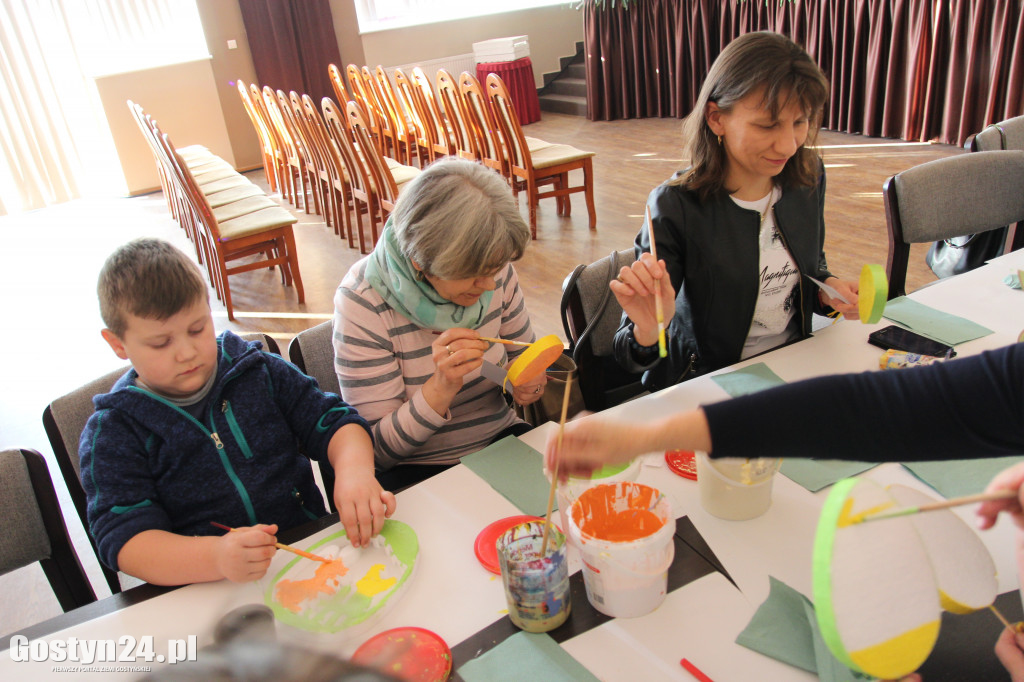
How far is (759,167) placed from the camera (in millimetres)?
1628

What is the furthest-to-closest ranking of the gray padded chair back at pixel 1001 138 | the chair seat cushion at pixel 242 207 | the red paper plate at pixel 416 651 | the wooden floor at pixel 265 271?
1. the chair seat cushion at pixel 242 207
2. the wooden floor at pixel 265 271
3. the gray padded chair back at pixel 1001 138
4. the red paper plate at pixel 416 651

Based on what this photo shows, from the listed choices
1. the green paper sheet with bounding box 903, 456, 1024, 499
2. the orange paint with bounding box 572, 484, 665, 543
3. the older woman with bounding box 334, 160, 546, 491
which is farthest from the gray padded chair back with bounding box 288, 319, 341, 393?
the green paper sheet with bounding box 903, 456, 1024, 499

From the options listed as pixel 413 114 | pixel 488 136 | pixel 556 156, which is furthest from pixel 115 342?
pixel 413 114

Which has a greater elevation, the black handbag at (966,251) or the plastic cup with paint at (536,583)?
the plastic cup with paint at (536,583)

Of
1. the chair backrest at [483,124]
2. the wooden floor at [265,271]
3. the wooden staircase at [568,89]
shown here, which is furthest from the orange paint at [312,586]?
the wooden staircase at [568,89]

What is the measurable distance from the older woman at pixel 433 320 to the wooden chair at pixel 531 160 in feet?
9.95

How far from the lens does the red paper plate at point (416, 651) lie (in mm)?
873

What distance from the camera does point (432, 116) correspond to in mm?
5391

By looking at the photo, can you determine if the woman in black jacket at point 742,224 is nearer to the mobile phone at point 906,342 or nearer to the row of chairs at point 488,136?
the mobile phone at point 906,342

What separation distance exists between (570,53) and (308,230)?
17.8 feet

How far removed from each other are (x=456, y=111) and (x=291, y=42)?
3785 millimetres

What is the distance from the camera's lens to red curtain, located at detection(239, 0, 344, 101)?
750 cm

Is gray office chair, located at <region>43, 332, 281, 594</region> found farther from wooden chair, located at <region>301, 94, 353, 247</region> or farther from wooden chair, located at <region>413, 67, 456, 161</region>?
wooden chair, located at <region>413, 67, 456, 161</region>

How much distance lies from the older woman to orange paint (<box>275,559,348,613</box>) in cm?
40
